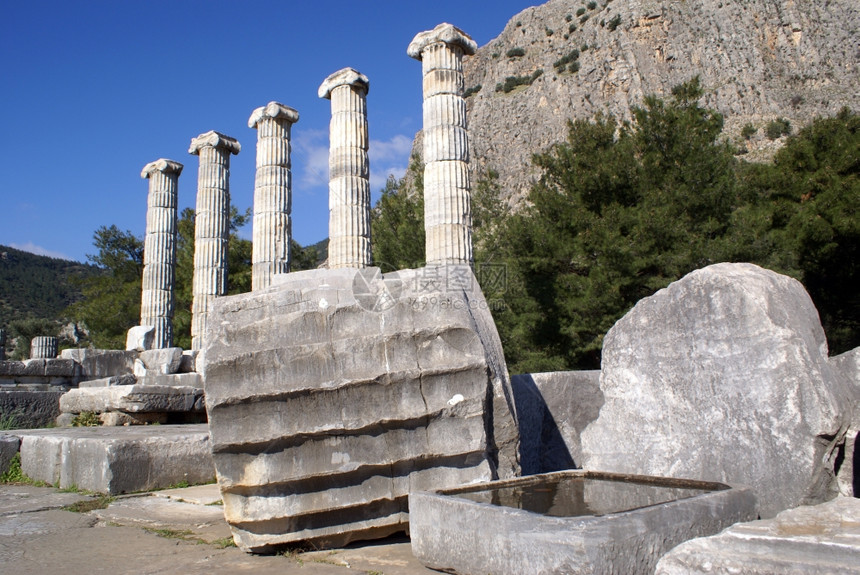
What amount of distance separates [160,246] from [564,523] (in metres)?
16.6

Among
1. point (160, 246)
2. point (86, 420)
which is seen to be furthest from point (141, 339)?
point (86, 420)

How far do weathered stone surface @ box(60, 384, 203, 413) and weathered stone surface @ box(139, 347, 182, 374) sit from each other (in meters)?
3.85

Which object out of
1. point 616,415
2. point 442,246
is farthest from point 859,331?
point 616,415

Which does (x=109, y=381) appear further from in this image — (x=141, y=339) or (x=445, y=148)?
(x=445, y=148)

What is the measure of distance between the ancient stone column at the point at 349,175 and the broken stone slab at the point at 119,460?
24.5ft

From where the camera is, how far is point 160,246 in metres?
16.9

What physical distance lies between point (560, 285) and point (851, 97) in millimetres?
35560

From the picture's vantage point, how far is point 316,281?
3.49 m

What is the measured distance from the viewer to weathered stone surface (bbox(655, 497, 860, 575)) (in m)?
1.96

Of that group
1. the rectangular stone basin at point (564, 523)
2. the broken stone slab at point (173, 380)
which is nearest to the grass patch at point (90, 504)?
the rectangular stone basin at point (564, 523)

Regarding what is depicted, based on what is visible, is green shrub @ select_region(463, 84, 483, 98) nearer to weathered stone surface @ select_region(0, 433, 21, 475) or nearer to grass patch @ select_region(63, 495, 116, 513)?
weathered stone surface @ select_region(0, 433, 21, 475)

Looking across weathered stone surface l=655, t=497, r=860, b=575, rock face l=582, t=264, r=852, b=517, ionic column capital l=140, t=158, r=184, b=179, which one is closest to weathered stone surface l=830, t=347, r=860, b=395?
rock face l=582, t=264, r=852, b=517

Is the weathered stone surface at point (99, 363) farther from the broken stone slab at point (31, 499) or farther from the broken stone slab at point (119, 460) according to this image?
the broken stone slab at point (31, 499)

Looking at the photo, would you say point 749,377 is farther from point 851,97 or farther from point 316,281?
point 851,97
